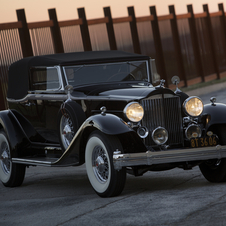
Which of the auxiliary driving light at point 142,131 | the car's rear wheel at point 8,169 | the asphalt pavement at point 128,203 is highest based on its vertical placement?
the auxiliary driving light at point 142,131

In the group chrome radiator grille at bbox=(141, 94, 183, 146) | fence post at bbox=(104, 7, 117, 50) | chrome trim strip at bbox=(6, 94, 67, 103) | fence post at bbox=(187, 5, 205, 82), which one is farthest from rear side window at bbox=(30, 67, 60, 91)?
fence post at bbox=(187, 5, 205, 82)

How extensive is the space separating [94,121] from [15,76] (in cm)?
288

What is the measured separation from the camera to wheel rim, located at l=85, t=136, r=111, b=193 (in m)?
5.22

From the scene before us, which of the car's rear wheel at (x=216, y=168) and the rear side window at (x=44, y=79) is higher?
the rear side window at (x=44, y=79)

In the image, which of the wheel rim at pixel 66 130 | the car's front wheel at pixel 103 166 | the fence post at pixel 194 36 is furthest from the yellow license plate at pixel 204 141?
the fence post at pixel 194 36

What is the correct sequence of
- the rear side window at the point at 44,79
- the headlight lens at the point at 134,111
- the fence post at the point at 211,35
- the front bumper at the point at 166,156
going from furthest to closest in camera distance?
the fence post at the point at 211,35
the rear side window at the point at 44,79
the headlight lens at the point at 134,111
the front bumper at the point at 166,156

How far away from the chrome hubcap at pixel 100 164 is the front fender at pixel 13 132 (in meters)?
Result: 1.87

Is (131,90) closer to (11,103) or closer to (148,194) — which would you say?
(148,194)

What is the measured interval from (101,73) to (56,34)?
7.03 m

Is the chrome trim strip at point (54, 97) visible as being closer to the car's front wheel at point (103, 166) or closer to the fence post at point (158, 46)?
the car's front wheel at point (103, 166)

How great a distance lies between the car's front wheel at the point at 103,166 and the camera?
198 inches

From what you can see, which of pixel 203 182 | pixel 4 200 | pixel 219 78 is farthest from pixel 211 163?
pixel 219 78

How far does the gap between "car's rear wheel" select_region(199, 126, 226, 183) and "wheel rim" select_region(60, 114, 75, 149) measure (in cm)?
176

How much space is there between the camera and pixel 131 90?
5867 mm
